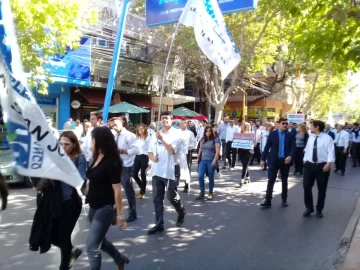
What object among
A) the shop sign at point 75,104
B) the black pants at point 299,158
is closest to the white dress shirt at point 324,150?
the black pants at point 299,158

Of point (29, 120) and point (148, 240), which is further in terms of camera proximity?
point (148, 240)

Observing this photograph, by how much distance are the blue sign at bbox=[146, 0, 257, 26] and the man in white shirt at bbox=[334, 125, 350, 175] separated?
24.7ft

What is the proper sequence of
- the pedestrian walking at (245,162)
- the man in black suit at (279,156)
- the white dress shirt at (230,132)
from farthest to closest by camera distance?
1. the white dress shirt at (230,132)
2. the pedestrian walking at (245,162)
3. the man in black suit at (279,156)

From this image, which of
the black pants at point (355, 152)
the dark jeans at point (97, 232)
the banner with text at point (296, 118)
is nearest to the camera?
the dark jeans at point (97, 232)

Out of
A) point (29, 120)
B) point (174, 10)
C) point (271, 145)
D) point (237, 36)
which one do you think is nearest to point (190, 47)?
point (237, 36)

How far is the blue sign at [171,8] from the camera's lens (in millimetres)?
8984

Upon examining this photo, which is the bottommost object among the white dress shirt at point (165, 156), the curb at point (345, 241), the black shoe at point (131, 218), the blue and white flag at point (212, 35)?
the curb at point (345, 241)

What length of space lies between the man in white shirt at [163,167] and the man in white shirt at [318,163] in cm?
272

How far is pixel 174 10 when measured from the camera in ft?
32.6

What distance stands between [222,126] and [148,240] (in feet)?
35.7

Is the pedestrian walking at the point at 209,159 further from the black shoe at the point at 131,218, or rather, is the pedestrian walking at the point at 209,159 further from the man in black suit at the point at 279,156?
the black shoe at the point at 131,218

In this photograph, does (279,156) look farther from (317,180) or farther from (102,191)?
(102,191)

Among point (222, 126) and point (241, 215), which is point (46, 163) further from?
point (222, 126)

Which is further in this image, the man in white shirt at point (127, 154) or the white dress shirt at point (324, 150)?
the white dress shirt at point (324, 150)
